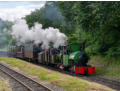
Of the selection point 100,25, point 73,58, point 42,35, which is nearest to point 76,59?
point 73,58

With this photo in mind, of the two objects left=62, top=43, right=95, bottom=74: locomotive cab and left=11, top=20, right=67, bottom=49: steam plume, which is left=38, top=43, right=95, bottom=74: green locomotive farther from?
left=11, top=20, right=67, bottom=49: steam plume

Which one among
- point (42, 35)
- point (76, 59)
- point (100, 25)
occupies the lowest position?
point (76, 59)

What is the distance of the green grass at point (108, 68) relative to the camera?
15086 millimetres

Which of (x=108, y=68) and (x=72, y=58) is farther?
(x=108, y=68)

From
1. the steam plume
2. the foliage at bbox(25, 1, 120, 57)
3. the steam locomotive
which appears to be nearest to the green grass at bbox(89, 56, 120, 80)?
the foliage at bbox(25, 1, 120, 57)

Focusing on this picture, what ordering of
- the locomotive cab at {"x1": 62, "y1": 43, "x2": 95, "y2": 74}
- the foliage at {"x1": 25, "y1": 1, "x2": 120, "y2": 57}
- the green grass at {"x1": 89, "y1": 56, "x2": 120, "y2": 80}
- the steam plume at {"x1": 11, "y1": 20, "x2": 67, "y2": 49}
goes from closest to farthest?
the foliage at {"x1": 25, "y1": 1, "x2": 120, "y2": 57} → the green grass at {"x1": 89, "y1": 56, "x2": 120, "y2": 80} → the locomotive cab at {"x1": 62, "y1": 43, "x2": 95, "y2": 74} → the steam plume at {"x1": 11, "y1": 20, "x2": 67, "y2": 49}

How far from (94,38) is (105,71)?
14.0 ft

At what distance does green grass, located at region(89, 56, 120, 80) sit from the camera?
15086mm

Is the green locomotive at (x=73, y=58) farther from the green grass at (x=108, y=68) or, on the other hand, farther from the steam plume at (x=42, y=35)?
the green grass at (x=108, y=68)

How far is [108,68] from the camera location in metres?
16.6

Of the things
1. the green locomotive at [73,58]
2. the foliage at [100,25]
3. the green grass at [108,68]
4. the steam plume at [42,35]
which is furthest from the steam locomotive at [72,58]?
the foliage at [100,25]

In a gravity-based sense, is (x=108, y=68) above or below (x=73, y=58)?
below

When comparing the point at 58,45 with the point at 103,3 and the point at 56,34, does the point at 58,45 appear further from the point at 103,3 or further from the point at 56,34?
the point at 103,3

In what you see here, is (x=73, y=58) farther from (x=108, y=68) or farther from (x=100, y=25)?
(x=100, y=25)
